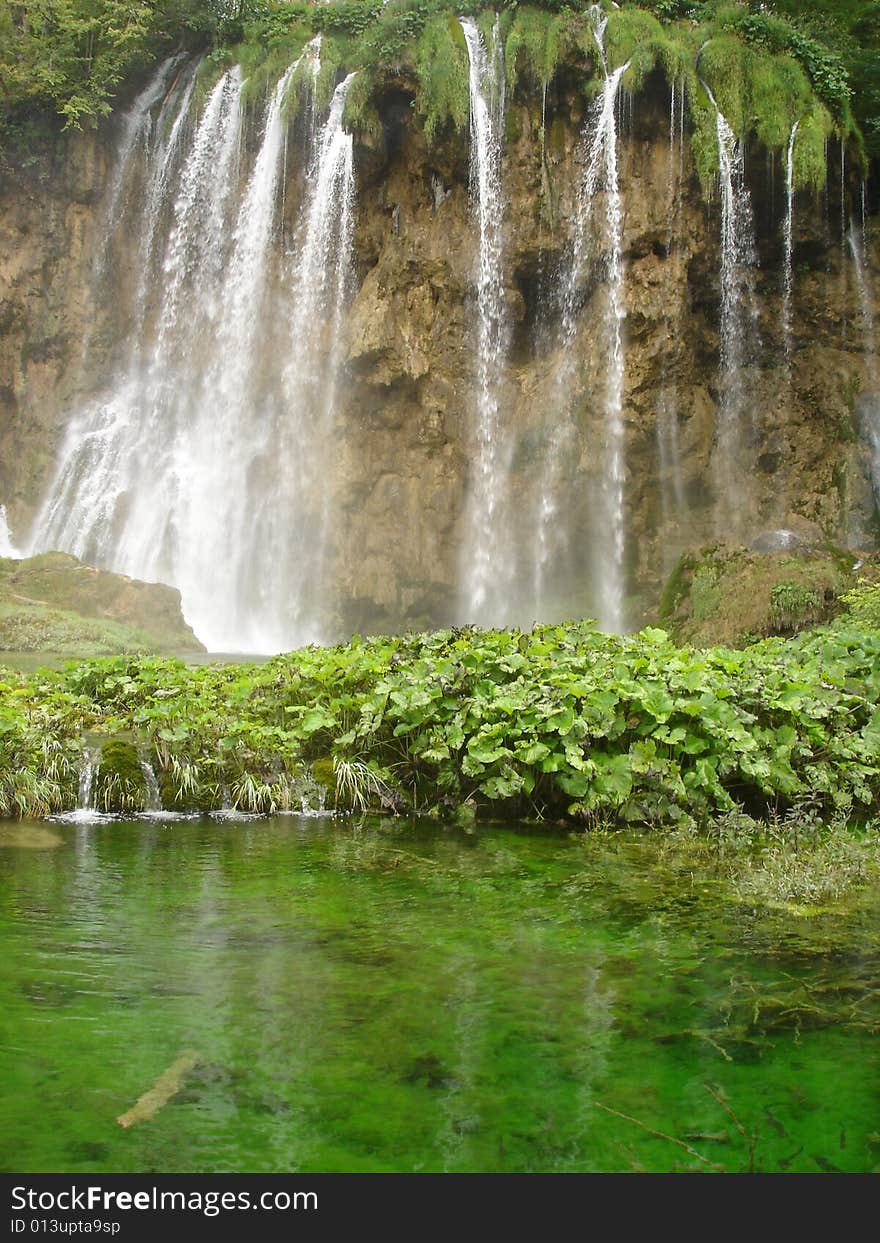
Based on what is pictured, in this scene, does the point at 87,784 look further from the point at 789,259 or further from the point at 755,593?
the point at 789,259

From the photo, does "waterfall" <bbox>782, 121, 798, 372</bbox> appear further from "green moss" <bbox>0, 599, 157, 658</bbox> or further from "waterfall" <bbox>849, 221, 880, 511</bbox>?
"green moss" <bbox>0, 599, 157, 658</bbox>

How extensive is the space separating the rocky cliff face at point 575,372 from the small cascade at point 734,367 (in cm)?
13

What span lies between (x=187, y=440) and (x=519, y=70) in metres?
11.3

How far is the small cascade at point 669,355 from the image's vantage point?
2208cm

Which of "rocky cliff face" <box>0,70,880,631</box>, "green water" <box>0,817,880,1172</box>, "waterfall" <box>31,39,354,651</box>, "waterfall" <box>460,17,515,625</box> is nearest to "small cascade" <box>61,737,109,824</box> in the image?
"green water" <box>0,817,880,1172</box>

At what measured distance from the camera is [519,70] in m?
22.5

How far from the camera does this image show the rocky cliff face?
2231 centimetres

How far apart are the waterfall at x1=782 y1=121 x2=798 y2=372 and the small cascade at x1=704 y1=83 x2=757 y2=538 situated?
69 cm

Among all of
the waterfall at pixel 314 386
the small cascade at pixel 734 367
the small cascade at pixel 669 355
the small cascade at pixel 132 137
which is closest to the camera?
the small cascade at pixel 669 355

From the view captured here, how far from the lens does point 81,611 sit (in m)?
20.0

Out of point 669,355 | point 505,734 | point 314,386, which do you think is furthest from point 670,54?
point 505,734

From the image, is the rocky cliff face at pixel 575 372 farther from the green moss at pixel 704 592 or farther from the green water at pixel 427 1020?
the green water at pixel 427 1020

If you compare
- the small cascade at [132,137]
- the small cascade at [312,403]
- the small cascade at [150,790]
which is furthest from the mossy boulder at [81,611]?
the small cascade at [132,137]
